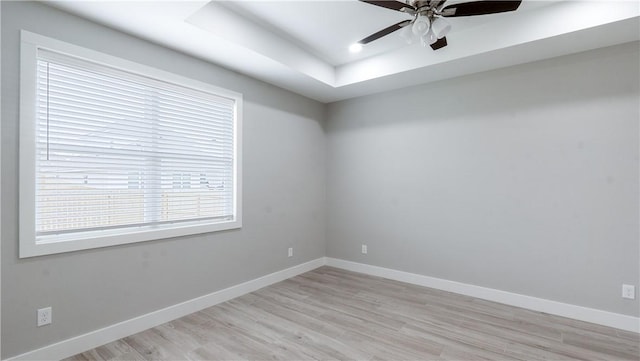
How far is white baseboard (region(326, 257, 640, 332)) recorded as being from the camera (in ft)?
9.11

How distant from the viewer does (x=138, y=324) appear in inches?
106

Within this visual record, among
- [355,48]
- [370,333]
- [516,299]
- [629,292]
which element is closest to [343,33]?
[355,48]

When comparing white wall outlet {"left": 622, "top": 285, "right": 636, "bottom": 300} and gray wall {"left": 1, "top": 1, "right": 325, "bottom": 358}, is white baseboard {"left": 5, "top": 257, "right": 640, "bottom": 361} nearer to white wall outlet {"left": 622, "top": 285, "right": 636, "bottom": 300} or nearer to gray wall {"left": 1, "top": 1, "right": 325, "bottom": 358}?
gray wall {"left": 1, "top": 1, "right": 325, "bottom": 358}

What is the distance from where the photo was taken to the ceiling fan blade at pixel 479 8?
79.7 inches

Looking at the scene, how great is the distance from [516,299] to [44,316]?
14.3ft

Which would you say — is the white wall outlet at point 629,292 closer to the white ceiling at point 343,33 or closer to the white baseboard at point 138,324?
the white ceiling at point 343,33

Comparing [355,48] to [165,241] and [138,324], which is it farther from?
[138,324]

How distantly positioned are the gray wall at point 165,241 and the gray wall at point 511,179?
0.90m

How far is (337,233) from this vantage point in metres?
4.82

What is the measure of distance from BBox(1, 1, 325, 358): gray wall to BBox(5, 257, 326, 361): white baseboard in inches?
2.1

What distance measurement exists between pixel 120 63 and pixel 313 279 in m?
3.35

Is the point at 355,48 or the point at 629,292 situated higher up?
the point at 355,48

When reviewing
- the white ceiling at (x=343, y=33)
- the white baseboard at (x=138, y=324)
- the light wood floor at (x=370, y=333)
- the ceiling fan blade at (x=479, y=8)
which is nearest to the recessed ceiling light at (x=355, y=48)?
the white ceiling at (x=343, y=33)

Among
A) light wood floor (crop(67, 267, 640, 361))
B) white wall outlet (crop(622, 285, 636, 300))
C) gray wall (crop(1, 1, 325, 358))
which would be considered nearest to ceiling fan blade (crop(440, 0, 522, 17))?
gray wall (crop(1, 1, 325, 358))
